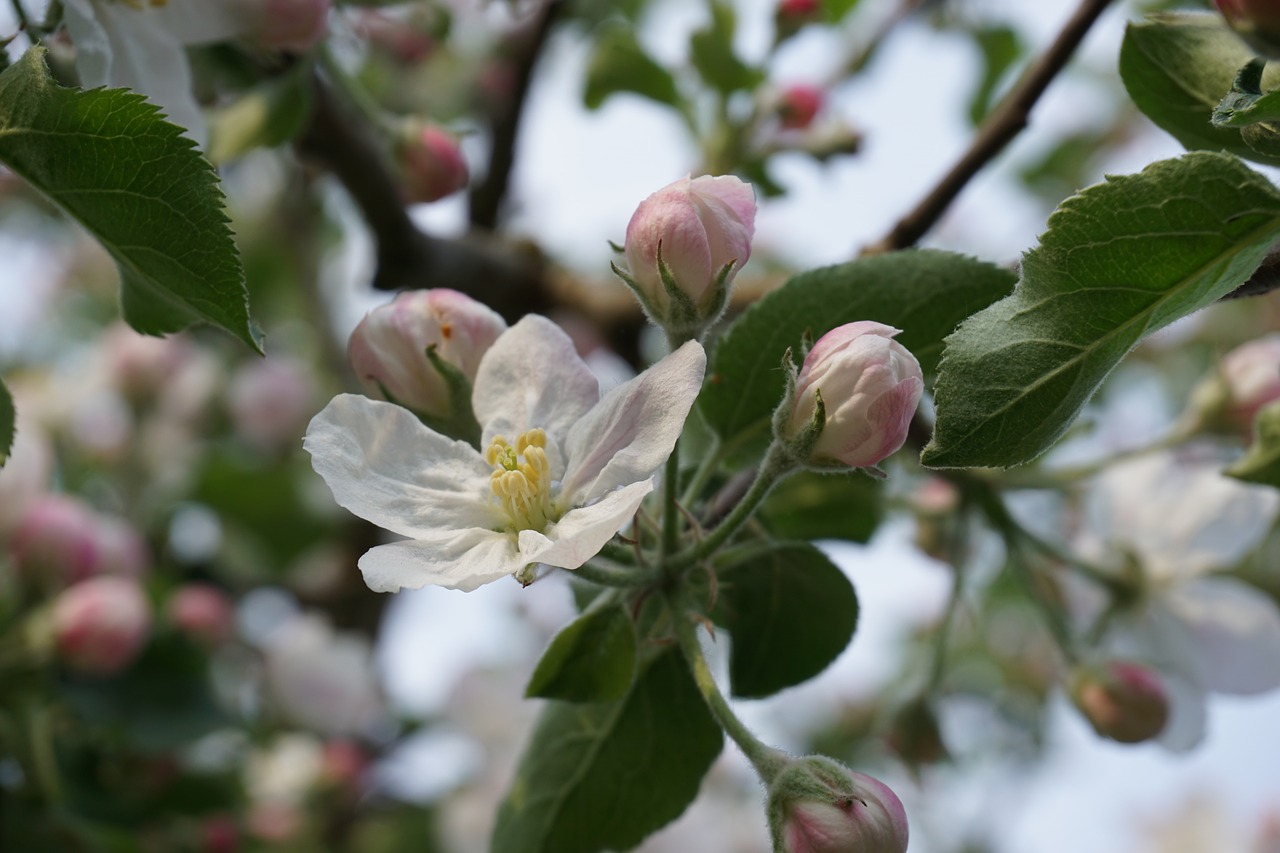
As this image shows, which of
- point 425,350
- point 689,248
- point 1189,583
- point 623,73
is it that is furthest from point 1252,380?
point 623,73

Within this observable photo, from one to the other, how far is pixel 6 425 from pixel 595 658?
412 millimetres

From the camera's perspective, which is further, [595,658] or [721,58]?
[721,58]

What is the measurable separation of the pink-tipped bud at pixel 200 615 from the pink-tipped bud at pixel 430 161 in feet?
2.74

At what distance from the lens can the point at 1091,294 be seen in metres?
0.65

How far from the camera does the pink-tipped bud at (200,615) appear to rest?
182 cm

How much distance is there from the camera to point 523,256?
1.67m

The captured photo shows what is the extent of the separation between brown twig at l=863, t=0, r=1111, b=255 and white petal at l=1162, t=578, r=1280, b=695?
19.2 inches

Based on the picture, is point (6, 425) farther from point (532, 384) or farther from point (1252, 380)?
point (1252, 380)

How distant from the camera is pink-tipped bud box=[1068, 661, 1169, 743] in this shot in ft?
3.53

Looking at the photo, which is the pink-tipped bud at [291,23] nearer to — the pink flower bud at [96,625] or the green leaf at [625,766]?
the green leaf at [625,766]

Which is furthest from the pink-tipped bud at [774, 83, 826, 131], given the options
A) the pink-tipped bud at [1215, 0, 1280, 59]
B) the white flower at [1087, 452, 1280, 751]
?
the pink-tipped bud at [1215, 0, 1280, 59]

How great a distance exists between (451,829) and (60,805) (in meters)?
0.57

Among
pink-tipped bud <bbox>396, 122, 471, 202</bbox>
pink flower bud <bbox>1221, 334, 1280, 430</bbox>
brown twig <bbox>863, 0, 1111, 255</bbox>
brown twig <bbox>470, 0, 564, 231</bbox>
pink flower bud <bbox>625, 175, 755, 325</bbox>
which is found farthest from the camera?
brown twig <bbox>470, 0, 564, 231</bbox>

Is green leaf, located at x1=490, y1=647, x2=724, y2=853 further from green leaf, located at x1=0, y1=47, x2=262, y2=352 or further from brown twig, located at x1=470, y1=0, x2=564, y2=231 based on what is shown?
brown twig, located at x1=470, y1=0, x2=564, y2=231
